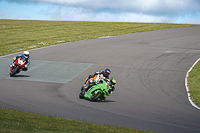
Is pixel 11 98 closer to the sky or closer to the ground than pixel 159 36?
closer to the ground

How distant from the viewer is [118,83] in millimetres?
17453

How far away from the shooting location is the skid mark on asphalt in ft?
59.9

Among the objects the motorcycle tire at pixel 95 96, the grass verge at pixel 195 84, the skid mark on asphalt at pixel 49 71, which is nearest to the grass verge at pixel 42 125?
the motorcycle tire at pixel 95 96

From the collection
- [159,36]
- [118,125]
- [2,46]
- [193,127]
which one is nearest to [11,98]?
[118,125]

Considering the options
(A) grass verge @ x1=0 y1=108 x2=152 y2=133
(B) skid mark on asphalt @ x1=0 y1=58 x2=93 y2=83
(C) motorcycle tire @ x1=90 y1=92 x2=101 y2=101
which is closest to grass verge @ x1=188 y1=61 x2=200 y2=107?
(C) motorcycle tire @ x1=90 y1=92 x2=101 y2=101

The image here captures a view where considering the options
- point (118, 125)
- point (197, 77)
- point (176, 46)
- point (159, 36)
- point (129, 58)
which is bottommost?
point (118, 125)

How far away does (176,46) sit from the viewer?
31547mm

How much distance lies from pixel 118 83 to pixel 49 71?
5.58 m

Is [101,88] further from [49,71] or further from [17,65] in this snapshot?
[49,71]

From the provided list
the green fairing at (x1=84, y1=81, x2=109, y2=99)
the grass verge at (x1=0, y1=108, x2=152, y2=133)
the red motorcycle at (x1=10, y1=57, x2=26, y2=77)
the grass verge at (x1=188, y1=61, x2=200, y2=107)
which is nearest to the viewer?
the grass verge at (x1=0, y1=108, x2=152, y2=133)

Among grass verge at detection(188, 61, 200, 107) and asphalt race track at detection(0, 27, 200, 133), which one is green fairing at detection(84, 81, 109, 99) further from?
grass verge at detection(188, 61, 200, 107)

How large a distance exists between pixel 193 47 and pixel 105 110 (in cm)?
2225

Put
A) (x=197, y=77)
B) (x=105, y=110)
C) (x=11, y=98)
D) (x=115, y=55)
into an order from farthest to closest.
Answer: (x=115, y=55)
(x=197, y=77)
(x=11, y=98)
(x=105, y=110)

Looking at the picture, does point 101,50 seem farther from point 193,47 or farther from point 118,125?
point 118,125
